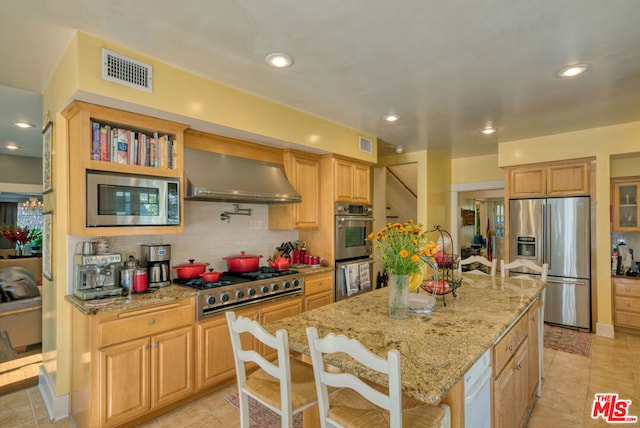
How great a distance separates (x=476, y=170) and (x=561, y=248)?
1.93m

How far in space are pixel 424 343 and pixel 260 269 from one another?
7.48 ft

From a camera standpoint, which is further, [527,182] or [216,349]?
[527,182]

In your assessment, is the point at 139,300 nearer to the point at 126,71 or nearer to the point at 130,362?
the point at 130,362

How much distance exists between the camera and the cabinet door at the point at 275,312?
3.07 meters

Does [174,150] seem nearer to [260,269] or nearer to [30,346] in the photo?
[260,269]

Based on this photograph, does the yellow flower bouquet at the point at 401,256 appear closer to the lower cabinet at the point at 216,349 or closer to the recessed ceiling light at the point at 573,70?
the lower cabinet at the point at 216,349

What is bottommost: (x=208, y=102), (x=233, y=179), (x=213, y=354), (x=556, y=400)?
(x=556, y=400)

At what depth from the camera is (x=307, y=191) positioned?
3926 mm

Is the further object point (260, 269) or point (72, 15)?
point (260, 269)

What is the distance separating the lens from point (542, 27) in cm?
196

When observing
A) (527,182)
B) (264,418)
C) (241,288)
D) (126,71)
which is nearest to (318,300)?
(241,288)

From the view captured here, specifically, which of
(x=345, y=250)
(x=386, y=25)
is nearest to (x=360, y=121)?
(x=345, y=250)

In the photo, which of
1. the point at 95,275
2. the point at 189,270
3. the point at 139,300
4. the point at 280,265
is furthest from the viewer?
the point at 280,265

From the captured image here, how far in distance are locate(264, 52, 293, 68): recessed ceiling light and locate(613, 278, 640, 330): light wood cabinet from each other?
15.1 feet
